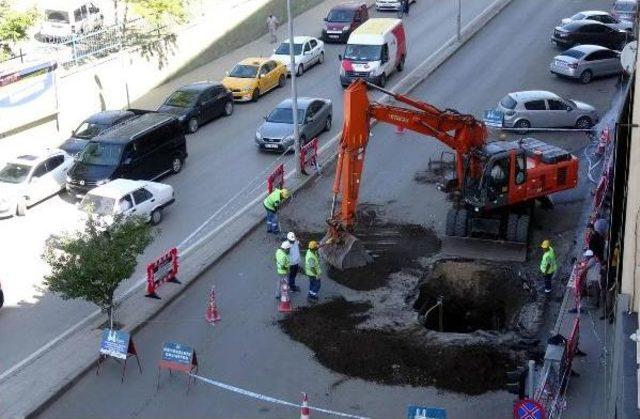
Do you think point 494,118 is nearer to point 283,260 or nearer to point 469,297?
point 469,297

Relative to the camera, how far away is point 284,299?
20.7m

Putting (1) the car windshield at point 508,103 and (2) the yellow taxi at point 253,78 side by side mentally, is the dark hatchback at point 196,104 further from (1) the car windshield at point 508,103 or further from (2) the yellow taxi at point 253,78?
(1) the car windshield at point 508,103

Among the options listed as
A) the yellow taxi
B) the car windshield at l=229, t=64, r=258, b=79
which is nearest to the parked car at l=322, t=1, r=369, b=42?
the yellow taxi

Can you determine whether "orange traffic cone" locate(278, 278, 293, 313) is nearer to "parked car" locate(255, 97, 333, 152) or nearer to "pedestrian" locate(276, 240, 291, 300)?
"pedestrian" locate(276, 240, 291, 300)

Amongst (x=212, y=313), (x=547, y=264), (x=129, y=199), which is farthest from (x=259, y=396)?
(x=129, y=199)

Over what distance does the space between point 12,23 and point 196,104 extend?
681 centimetres

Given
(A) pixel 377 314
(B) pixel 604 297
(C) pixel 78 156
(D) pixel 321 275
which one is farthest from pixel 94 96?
(B) pixel 604 297

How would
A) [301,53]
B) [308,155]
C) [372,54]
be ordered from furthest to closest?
[301,53], [372,54], [308,155]

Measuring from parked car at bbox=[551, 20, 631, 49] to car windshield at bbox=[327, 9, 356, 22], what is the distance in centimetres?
924

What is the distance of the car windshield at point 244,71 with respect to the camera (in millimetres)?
36938

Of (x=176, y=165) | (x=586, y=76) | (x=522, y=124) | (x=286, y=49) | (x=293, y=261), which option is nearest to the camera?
(x=293, y=261)

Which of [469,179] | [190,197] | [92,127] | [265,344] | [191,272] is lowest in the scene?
[190,197]

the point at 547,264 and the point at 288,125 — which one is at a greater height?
the point at 547,264

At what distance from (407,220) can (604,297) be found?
660 cm
